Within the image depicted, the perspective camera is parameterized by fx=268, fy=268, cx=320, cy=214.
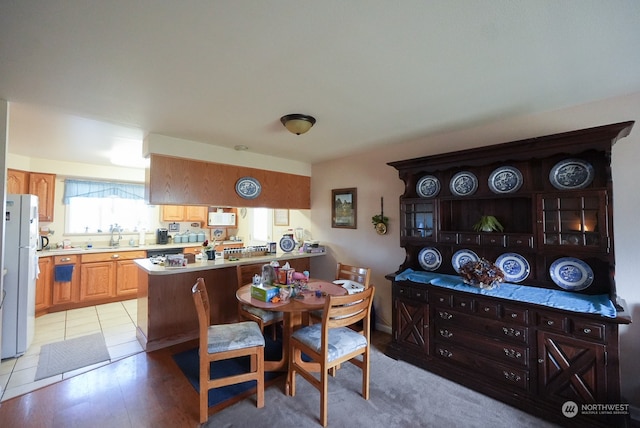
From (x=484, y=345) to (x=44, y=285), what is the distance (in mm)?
5672

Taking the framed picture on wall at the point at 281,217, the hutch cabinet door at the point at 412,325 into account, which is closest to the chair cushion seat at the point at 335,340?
the hutch cabinet door at the point at 412,325

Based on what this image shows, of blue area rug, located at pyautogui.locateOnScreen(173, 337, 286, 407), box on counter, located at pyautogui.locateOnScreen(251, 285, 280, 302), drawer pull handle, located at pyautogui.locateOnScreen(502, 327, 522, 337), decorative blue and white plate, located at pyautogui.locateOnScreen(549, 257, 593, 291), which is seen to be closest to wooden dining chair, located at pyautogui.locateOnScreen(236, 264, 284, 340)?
box on counter, located at pyautogui.locateOnScreen(251, 285, 280, 302)

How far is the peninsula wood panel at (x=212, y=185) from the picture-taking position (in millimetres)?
3004

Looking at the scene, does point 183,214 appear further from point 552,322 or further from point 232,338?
point 552,322

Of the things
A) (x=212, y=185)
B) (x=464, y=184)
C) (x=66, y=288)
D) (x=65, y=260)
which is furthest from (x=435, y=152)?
(x=66, y=288)

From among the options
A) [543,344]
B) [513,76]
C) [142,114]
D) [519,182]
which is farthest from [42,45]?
[543,344]

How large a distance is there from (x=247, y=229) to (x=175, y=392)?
4.03 metres

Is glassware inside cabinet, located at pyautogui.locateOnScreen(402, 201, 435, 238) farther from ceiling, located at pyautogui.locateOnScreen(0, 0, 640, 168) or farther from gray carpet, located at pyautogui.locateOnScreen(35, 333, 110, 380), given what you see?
gray carpet, located at pyautogui.locateOnScreen(35, 333, 110, 380)

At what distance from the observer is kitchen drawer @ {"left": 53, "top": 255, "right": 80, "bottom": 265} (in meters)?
4.05

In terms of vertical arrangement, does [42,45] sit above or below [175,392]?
above

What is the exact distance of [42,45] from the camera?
141 cm

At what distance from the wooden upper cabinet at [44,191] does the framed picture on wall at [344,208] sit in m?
4.42

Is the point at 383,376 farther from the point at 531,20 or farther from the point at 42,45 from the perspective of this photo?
the point at 42,45

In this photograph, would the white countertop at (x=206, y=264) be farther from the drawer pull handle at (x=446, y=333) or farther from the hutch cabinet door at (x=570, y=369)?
the hutch cabinet door at (x=570, y=369)
